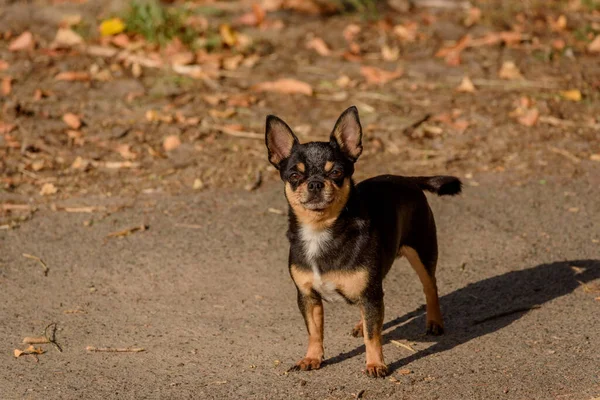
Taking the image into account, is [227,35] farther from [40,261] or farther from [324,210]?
[324,210]

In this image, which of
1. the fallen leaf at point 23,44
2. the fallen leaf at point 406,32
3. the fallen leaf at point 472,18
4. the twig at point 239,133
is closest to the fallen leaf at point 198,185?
the twig at point 239,133

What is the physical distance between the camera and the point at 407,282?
6.63 meters

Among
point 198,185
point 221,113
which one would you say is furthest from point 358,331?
point 221,113

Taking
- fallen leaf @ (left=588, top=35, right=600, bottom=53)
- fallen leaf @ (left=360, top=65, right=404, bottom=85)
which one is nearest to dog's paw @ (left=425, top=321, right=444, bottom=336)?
fallen leaf @ (left=360, top=65, right=404, bottom=85)

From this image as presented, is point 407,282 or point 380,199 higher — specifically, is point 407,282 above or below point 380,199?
below

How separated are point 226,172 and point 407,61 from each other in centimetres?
312

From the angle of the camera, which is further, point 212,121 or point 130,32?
point 130,32

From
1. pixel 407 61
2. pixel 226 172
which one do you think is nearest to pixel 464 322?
pixel 226 172

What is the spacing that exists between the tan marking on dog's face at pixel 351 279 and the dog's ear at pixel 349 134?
2.17ft

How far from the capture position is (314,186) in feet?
16.5

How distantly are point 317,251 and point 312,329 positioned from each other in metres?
0.47

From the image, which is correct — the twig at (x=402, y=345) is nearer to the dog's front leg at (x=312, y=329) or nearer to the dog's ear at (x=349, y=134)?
the dog's front leg at (x=312, y=329)

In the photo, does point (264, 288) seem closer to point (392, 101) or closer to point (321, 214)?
point (321, 214)

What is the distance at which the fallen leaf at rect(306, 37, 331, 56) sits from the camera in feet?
35.2
